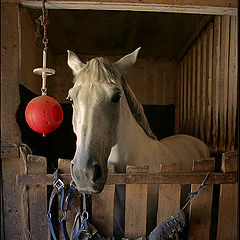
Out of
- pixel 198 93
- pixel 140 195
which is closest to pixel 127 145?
pixel 140 195

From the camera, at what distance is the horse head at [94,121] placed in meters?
0.92

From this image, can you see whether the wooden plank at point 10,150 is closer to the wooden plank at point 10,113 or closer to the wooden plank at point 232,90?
the wooden plank at point 10,113

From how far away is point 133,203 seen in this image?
1.32 metres

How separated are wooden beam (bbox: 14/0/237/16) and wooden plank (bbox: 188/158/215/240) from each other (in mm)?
1195

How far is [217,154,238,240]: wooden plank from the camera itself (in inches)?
53.6

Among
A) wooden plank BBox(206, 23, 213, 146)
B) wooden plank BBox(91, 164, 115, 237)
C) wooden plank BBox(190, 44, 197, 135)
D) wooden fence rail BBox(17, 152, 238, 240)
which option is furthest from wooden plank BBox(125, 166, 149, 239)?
wooden plank BBox(190, 44, 197, 135)

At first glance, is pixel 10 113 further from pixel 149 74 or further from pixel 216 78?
pixel 149 74

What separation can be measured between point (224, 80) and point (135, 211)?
185cm

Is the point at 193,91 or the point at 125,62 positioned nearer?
the point at 125,62

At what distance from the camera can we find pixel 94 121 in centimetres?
100

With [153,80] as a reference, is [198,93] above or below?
below

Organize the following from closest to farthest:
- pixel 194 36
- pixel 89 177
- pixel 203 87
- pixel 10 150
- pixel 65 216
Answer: pixel 89 177
pixel 65 216
pixel 10 150
pixel 203 87
pixel 194 36

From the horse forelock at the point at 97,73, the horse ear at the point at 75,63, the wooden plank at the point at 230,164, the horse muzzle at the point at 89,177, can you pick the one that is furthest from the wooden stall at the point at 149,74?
the horse forelock at the point at 97,73

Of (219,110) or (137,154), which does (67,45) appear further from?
(137,154)
